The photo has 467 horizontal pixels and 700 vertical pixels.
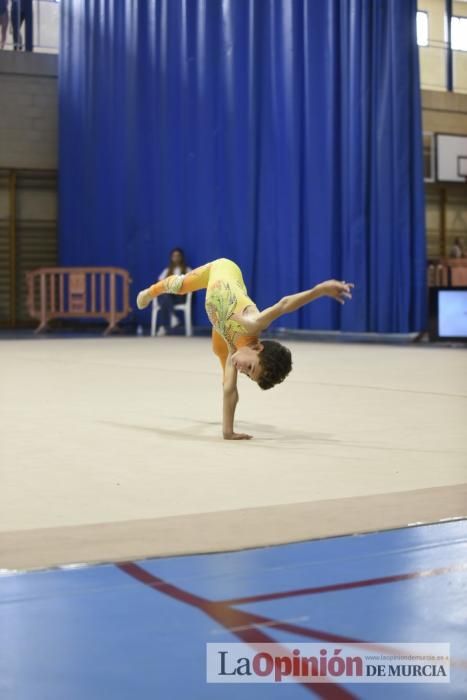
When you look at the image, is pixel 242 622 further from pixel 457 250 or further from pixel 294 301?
pixel 457 250

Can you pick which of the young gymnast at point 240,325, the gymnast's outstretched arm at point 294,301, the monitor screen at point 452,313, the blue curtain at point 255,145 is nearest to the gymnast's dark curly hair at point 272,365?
the young gymnast at point 240,325

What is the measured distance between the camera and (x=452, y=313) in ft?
30.9

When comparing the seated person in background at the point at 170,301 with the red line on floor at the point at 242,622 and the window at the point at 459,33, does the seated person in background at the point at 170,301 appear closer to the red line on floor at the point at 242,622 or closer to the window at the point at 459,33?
the window at the point at 459,33

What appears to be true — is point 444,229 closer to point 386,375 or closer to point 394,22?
point 394,22

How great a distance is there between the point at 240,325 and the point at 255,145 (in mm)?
7379

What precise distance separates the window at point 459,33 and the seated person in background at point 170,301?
4.95 m

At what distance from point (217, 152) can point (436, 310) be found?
3.37 meters

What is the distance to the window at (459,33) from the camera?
45.3 ft

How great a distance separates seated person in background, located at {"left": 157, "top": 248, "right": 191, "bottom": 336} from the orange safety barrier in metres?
0.40

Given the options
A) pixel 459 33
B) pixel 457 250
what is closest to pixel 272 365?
pixel 457 250

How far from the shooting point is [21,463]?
126 inches

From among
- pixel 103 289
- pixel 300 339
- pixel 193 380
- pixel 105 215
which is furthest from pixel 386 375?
pixel 105 215
